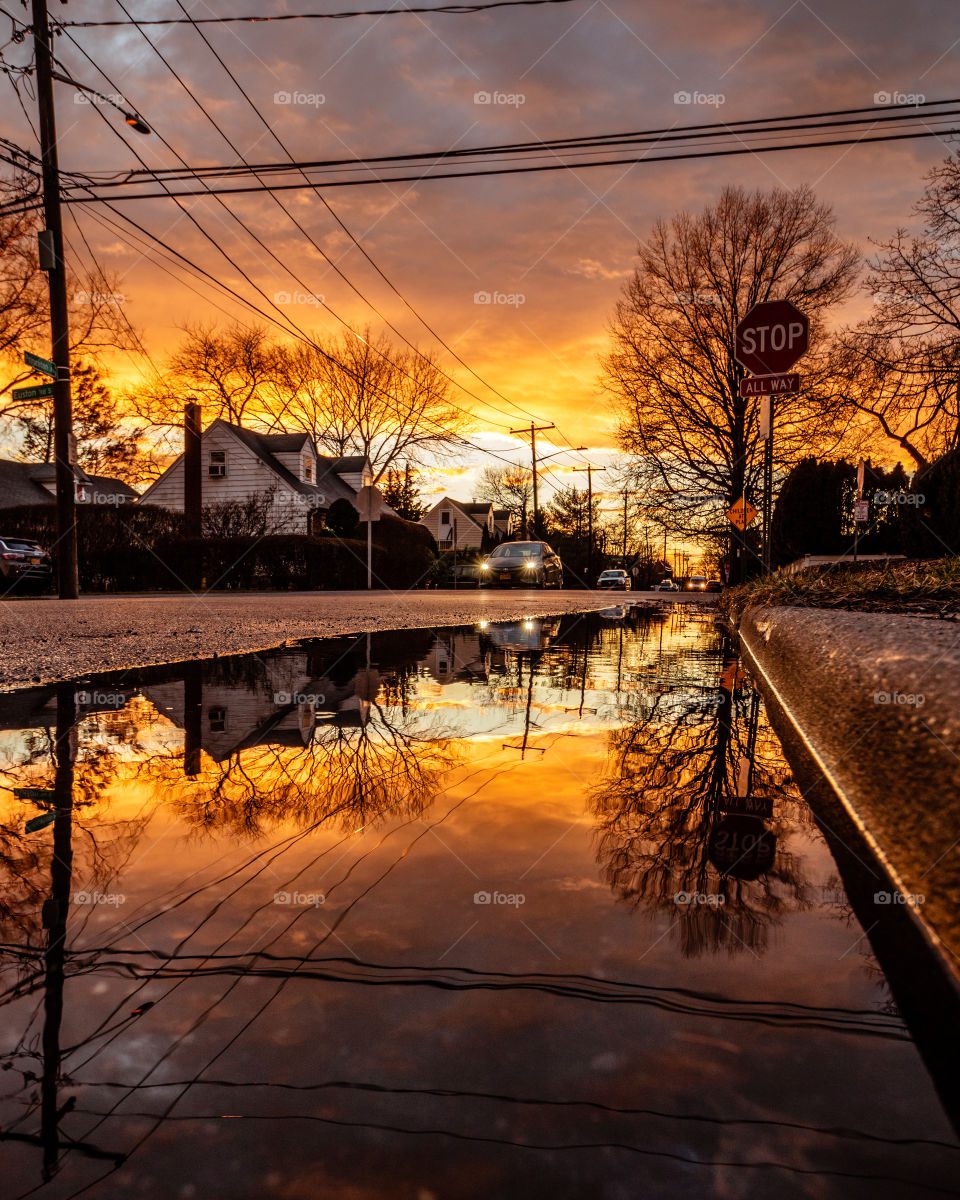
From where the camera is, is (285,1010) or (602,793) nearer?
(285,1010)

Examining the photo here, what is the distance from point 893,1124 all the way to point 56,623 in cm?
1147

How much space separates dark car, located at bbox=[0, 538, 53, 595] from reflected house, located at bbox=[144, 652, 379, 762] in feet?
58.3

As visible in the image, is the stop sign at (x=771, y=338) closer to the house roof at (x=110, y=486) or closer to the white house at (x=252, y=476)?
the white house at (x=252, y=476)

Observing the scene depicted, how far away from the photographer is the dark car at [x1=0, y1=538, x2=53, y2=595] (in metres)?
21.2

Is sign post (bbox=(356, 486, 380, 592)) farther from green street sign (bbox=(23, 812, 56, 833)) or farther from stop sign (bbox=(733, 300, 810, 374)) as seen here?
green street sign (bbox=(23, 812, 56, 833))

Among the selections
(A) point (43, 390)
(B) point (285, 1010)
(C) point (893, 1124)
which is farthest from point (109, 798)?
(A) point (43, 390)

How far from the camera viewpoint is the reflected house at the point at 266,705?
387cm

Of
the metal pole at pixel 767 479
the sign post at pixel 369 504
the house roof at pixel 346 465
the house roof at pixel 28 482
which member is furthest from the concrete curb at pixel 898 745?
A: the house roof at pixel 346 465

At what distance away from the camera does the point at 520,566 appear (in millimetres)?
32688

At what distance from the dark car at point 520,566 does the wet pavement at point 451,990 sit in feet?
96.4

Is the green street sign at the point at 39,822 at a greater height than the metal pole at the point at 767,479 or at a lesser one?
lesser

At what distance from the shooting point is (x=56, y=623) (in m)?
10.8

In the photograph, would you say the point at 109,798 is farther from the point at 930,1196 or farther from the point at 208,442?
the point at 208,442

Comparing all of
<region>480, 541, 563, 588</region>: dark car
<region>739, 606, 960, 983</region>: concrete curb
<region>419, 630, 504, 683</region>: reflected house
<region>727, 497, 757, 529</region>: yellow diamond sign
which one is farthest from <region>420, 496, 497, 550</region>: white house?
<region>739, 606, 960, 983</region>: concrete curb
